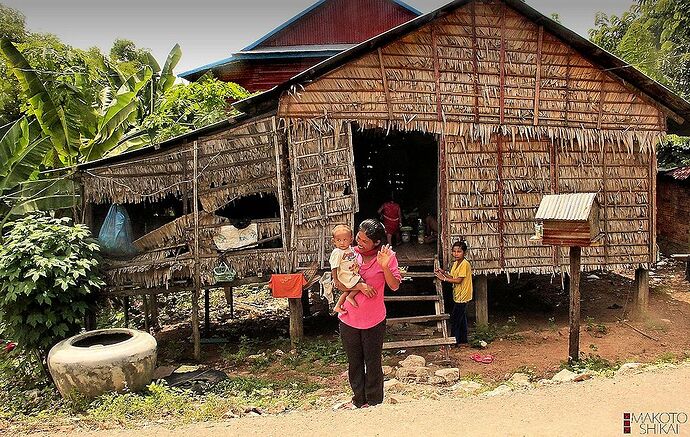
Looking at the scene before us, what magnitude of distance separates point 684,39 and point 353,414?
18913 millimetres

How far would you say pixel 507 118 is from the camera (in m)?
9.44

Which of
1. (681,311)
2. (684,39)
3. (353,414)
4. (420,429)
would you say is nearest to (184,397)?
(353,414)

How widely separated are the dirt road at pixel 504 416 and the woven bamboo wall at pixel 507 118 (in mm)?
4879

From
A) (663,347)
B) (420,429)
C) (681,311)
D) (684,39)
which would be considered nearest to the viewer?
(420,429)

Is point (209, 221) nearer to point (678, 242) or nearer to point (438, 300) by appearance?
point (438, 300)

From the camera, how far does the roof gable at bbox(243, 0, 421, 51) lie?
18.0 meters

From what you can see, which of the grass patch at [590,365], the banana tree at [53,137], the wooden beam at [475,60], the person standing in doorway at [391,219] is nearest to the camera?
the grass patch at [590,365]

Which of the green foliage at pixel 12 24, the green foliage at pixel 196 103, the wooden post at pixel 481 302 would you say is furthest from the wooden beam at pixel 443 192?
the green foliage at pixel 12 24

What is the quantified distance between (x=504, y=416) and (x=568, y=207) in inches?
150

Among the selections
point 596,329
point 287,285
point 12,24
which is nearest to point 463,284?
point 287,285

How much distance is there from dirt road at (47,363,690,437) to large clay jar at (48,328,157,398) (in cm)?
165

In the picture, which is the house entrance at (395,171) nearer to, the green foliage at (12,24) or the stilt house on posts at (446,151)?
the stilt house on posts at (446,151)

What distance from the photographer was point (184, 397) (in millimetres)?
6379

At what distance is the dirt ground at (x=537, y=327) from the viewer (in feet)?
27.1
